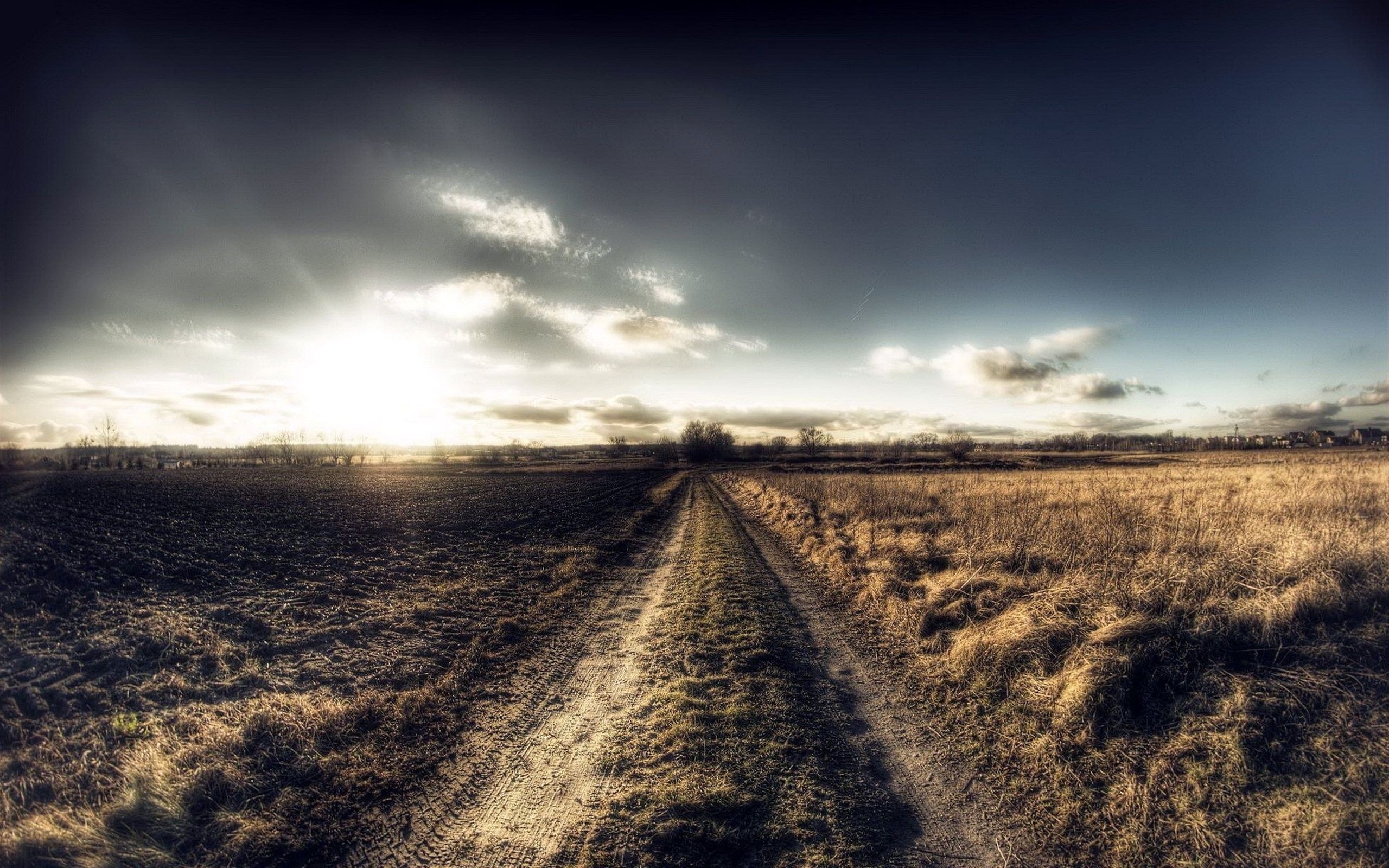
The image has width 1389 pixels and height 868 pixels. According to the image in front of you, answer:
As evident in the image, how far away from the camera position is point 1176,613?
22.0 ft

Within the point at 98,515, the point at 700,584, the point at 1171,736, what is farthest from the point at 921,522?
the point at 98,515

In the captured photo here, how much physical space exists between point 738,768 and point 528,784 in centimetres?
219

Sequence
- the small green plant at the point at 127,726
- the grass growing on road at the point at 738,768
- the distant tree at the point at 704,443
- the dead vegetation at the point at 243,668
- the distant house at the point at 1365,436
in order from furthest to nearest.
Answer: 1. the distant tree at the point at 704,443
2. the distant house at the point at 1365,436
3. the small green plant at the point at 127,726
4. the dead vegetation at the point at 243,668
5. the grass growing on road at the point at 738,768

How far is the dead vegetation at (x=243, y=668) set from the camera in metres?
4.59

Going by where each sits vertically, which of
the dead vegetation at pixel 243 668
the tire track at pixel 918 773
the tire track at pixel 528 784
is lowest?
the tire track at pixel 918 773

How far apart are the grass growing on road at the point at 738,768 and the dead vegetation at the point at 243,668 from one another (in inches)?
98.7

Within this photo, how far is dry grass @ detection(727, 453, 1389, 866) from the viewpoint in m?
4.38

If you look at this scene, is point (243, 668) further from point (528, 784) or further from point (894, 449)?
point (894, 449)

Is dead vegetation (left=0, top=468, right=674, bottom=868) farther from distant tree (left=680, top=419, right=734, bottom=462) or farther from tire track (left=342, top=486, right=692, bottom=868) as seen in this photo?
distant tree (left=680, top=419, right=734, bottom=462)

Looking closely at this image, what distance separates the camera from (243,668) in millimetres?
7859

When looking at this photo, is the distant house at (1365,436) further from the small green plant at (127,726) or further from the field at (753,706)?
the small green plant at (127,726)

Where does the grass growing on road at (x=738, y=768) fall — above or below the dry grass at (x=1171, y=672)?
below

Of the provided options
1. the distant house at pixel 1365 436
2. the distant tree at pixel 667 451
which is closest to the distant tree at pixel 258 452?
the distant tree at pixel 667 451

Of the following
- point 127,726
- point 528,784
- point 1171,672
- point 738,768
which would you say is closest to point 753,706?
point 738,768
